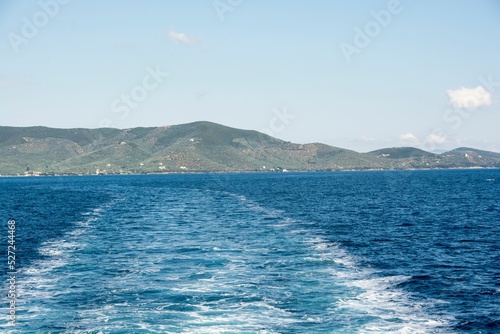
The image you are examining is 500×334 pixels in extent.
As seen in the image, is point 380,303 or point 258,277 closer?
point 380,303

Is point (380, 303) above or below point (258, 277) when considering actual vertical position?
below

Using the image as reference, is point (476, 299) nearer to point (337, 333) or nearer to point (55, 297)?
point (337, 333)

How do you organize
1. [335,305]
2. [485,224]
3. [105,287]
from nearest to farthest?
1. [335,305]
2. [105,287]
3. [485,224]

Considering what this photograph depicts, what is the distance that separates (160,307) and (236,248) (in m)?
24.6

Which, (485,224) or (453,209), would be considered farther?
(453,209)

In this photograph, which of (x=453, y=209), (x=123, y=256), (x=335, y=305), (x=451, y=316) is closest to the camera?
(x=451, y=316)

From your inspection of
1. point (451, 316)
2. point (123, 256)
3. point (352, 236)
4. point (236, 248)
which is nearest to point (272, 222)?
point (352, 236)

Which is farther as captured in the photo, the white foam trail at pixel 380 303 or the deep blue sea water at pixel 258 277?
the deep blue sea water at pixel 258 277

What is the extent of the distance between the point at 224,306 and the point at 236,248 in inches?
933

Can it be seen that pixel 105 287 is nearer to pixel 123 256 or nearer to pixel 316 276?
pixel 123 256

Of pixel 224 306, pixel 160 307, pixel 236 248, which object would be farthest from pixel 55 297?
pixel 236 248

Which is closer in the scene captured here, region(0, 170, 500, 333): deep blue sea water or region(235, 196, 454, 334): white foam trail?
region(235, 196, 454, 334): white foam trail

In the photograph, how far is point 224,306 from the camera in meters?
35.1

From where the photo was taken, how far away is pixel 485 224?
80188 mm
